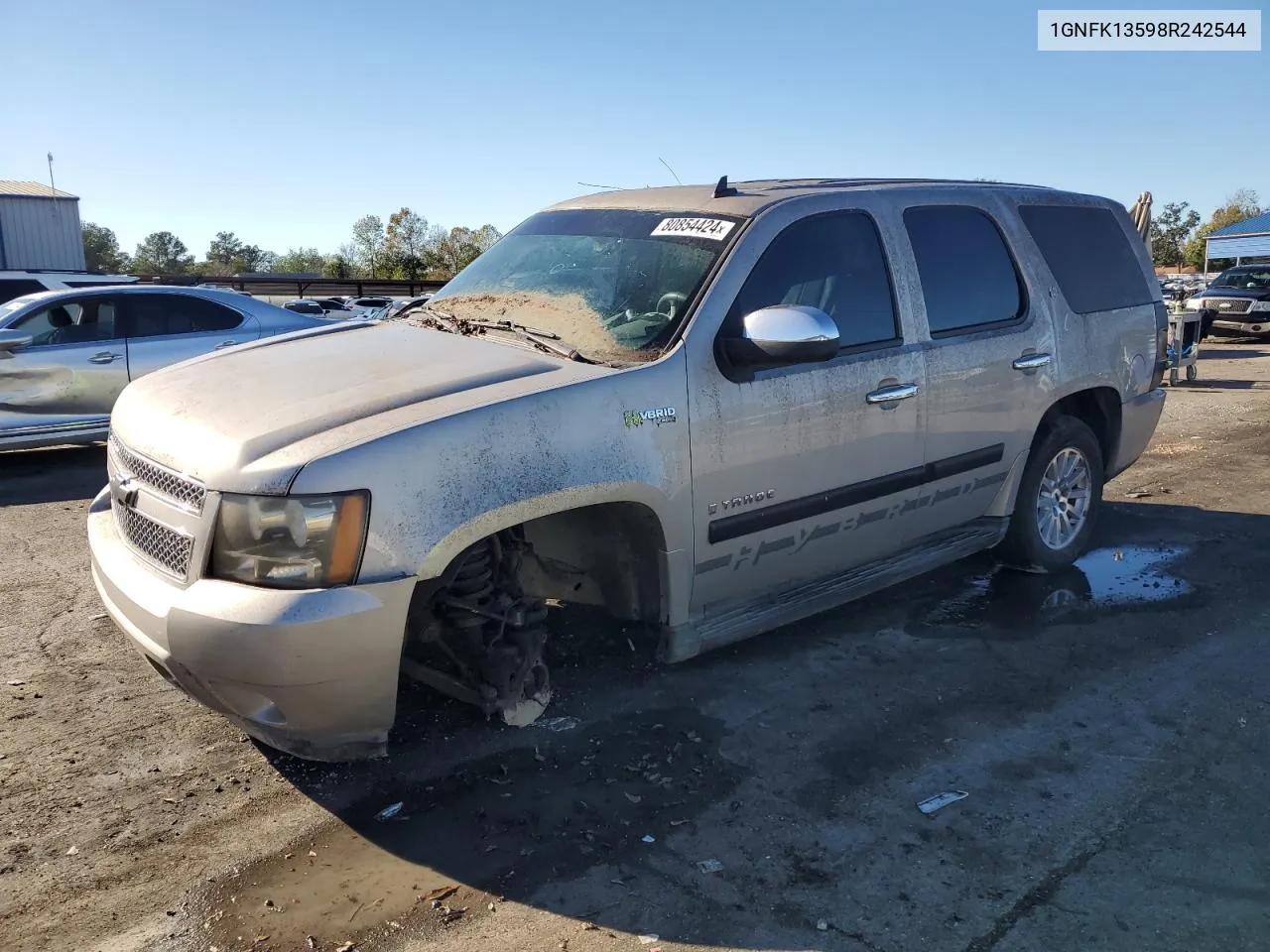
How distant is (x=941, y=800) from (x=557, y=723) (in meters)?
1.42

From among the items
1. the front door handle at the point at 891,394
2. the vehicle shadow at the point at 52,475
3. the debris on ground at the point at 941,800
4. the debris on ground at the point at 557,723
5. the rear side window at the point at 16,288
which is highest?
the rear side window at the point at 16,288

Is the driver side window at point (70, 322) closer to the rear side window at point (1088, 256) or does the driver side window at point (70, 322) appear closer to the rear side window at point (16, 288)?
the rear side window at point (16, 288)

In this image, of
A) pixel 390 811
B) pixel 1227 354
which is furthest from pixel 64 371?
pixel 1227 354

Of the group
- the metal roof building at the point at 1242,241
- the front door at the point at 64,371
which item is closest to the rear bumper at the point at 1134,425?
the front door at the point at 64,371

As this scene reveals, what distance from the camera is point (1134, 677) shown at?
14.6 feet

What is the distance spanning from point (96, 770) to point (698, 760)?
2.11 m

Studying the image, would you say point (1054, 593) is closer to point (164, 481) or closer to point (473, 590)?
point (473, 590)

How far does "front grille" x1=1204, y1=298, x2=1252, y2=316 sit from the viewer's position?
21141mm

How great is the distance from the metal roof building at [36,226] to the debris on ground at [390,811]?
120 ft

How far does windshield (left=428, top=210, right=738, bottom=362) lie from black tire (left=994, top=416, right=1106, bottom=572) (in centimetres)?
238

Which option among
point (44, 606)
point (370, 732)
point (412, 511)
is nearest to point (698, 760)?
point (370, 732)

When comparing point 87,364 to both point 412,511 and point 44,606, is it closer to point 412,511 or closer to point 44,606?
point 44,606

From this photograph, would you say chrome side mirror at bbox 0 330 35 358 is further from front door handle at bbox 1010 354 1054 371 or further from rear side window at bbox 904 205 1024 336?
front door handle at bbox 1010 354 1054 371

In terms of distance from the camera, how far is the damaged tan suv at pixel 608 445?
9.84ft
